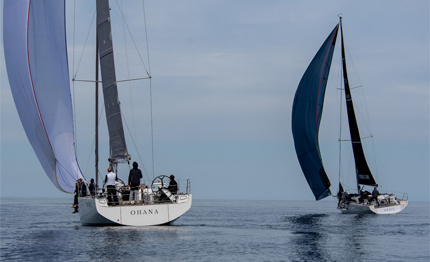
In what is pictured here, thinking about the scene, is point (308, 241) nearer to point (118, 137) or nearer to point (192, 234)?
point (192, 234)

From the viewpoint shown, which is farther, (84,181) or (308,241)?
(84,181)

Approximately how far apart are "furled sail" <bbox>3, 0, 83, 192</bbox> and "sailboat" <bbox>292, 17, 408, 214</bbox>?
69.2ft

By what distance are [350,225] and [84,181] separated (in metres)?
13.9

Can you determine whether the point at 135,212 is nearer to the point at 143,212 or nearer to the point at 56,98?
the point at 143,212

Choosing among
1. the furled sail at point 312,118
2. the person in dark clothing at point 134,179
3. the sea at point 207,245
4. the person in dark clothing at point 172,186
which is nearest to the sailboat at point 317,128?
the furled sail at point 312,118

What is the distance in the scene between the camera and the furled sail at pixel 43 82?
2539 cm

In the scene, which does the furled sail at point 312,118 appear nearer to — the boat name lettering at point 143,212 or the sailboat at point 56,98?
the sailboat at point 56,98

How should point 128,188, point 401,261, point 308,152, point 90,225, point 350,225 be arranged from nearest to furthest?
point 401,261 < point 128,188 < point 90,225 < point 350,225 < point 308,152

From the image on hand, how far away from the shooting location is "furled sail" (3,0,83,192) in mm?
25391

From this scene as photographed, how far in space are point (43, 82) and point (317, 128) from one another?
76.4 feet

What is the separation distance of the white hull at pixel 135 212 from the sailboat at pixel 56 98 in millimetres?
41

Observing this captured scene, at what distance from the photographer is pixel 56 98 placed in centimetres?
2644

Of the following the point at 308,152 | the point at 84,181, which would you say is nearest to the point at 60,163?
the point at 84,181

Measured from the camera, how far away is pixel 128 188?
2475 centimetres
